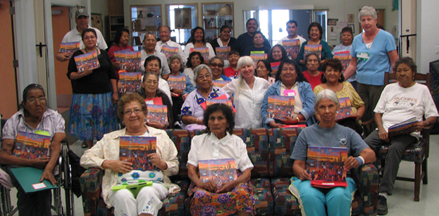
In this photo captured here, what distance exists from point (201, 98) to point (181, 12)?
624 cm

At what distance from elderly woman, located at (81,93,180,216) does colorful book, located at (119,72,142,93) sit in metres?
1.36

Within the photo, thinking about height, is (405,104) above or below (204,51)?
below

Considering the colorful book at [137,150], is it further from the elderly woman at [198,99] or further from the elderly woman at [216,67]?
the elderly woman at [216,67]

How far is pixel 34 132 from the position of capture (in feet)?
10.5

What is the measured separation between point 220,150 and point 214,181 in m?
0.29

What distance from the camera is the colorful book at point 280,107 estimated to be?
12.6 feet

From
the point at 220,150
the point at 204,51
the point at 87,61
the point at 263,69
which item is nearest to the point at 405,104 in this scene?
the point at 263,69

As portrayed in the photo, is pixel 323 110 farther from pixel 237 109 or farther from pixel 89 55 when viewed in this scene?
pixel 89 55

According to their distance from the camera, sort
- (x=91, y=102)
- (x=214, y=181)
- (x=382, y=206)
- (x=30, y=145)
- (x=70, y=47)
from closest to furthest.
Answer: (x=214, y=181) → (x=30, y=145) → (x=382, y=206) → (x=91, y=102) → (x=70, y=47)

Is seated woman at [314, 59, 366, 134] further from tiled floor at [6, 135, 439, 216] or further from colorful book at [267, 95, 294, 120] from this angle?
tiled floor at [6, 135, 439, 216]

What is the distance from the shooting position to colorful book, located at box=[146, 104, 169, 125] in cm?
368

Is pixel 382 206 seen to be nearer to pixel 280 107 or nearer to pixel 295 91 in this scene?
pixel 280 107

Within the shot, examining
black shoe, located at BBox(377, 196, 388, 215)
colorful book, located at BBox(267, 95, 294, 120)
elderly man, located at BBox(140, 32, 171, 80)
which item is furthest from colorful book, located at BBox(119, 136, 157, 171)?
elderly man, located at BBox(140, 32, 171, 80)

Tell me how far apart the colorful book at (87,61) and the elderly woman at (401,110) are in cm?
303
